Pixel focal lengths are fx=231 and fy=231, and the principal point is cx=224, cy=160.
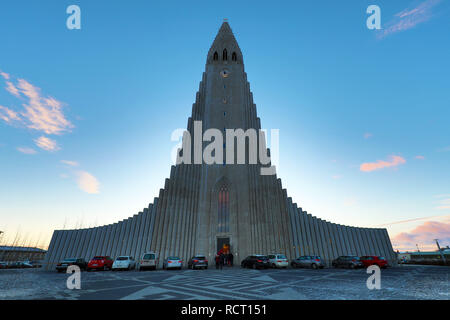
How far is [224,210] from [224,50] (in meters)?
30.5

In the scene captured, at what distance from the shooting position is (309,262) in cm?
2516

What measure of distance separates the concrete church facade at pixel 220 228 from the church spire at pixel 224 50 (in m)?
15.2

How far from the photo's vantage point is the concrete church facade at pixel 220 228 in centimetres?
3038

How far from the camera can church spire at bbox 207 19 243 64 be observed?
4319 centimetres

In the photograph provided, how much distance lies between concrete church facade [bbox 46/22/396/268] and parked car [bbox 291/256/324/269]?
134 inches

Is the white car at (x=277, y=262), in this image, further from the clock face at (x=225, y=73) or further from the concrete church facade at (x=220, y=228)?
the clock face at (x=225, y=73)

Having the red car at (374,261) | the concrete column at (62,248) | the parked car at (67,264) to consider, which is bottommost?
the parked car at (67,264)

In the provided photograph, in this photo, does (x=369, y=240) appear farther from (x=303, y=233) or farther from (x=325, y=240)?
(x=303, y=233)

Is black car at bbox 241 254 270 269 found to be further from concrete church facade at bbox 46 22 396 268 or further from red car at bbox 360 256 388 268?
red car at bbox 360 256 388 268

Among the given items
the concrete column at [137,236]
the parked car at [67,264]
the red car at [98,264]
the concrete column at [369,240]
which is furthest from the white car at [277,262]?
the parked car at [67,264]

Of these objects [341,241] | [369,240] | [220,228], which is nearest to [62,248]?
[220,228]

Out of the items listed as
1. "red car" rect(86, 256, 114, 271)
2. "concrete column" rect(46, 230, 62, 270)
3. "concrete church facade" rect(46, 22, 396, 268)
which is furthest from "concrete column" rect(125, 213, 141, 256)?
"concrete column" rect(46, 230, 62, 270)
